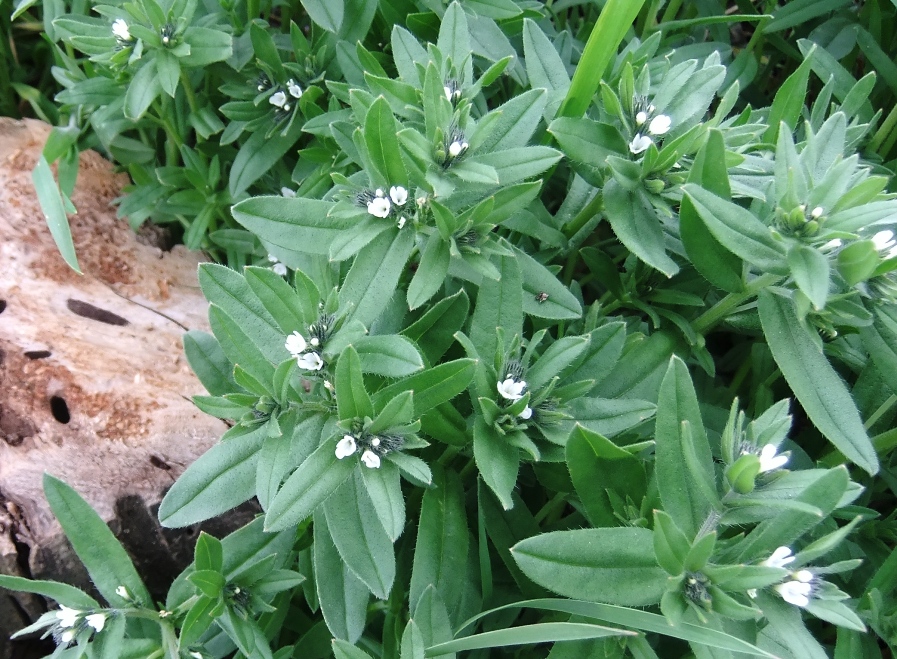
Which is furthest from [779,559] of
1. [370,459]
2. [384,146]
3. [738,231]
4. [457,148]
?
[384,146]

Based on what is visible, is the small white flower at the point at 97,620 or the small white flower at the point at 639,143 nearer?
the small white flower at the point at 97,620

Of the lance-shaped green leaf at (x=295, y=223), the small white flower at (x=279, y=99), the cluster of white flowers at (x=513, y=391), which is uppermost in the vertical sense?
the small white flower at (x=279, y=99)

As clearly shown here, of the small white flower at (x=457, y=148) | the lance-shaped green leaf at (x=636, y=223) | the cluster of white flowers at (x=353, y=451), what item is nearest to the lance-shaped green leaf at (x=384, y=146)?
the small white flower at (x=457, y=148)

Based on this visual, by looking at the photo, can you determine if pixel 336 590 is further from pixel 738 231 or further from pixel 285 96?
pixel 285 96

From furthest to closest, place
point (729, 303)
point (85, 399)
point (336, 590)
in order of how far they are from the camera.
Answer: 1. point (85, 399)
2. point (729, 303)
3. point (336, 590)

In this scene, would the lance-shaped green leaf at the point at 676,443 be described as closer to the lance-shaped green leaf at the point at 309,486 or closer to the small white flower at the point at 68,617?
the lance-shaped green leaf at the point at 309,486

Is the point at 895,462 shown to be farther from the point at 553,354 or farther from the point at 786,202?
the point at 553,354

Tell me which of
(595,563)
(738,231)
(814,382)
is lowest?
(595,563)
